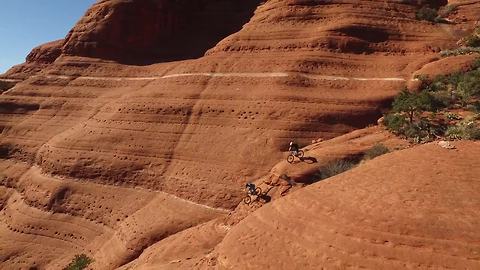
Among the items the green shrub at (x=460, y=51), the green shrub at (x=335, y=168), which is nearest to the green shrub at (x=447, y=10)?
the green shrub at (x=460, y=51)

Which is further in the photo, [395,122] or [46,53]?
[46,53]

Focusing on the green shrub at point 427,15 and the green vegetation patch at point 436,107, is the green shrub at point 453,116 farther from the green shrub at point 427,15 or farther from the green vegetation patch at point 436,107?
the green shrub at point 427,15

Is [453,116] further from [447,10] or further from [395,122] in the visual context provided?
[447,10]

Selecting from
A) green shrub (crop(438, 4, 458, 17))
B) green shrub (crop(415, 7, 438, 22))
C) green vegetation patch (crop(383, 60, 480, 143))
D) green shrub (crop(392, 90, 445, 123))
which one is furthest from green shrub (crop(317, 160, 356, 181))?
green shrub (crop(438, 4, 458, 17))

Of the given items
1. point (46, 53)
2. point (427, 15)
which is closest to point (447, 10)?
point (427, 15)

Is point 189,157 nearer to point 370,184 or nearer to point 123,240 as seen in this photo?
point 123,240

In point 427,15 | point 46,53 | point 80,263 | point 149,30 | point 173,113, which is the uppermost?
point 149,30

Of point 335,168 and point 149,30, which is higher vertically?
point 149,30
